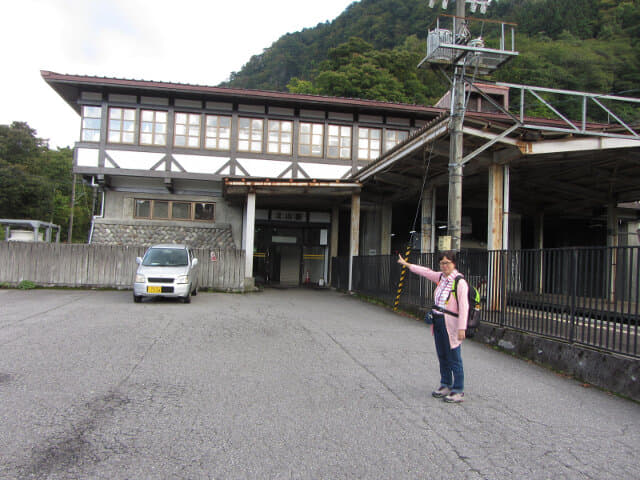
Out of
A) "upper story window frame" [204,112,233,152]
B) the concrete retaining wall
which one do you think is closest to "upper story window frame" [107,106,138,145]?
"upper story window frame" [204,112,233,152]

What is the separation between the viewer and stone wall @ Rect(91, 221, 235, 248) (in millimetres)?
21078

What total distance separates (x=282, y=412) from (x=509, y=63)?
43.4m

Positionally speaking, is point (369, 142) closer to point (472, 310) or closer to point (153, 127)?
point (153, 127)

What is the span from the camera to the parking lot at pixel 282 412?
139 inches

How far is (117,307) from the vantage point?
12.7 meters

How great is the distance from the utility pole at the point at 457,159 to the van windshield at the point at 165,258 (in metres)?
8.18

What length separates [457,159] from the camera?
37.3 feet

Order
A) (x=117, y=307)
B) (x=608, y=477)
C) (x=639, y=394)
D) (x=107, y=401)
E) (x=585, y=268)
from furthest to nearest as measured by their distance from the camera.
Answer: (x=117, y=307), (x=585, y=268), (x=639, y=394), (x=107, y=401), (x=608, y=477)

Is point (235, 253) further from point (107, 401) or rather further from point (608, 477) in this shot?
point (608, 477)

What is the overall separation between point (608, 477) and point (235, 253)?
16137 millimetres

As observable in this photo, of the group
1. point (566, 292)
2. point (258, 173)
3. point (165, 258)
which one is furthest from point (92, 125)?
point (566, 292)

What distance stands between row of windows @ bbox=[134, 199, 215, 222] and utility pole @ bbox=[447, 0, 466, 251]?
45.5 feet

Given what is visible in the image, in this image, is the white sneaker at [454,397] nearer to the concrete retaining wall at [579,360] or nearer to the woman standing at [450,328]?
the woman standing at [450,328]

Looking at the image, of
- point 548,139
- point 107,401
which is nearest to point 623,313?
point 107,401
